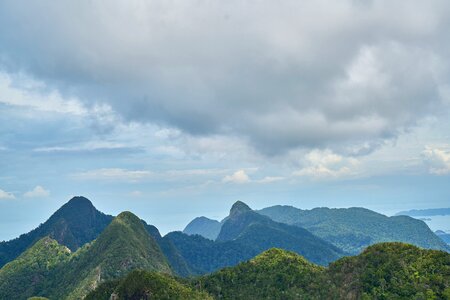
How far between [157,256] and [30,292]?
4324cm

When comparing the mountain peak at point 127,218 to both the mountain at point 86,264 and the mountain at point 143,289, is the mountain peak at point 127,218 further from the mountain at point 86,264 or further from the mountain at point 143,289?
the mountain at point 143,289

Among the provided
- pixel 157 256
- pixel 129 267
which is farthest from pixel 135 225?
pixel 129 267

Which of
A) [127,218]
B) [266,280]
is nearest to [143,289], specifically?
[266,280]

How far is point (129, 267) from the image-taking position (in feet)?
426

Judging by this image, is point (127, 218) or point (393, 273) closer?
point (393, 273)

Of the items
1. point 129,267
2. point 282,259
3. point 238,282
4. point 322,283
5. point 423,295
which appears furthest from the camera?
point 129,267

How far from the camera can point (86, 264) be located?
13925cm

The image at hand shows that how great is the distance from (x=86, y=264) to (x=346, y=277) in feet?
300

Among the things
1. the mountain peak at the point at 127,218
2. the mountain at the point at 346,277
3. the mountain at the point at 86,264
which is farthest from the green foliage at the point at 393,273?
the mountain peak at the point at 127,218

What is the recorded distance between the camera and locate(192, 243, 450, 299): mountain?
67625 millimetres

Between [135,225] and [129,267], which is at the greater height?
[135,225]

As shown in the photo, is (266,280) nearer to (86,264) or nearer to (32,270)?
(86,264)

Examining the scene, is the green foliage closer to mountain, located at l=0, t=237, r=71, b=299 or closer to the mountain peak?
the mountain peak

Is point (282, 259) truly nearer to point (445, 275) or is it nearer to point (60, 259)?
point (445, 275)
